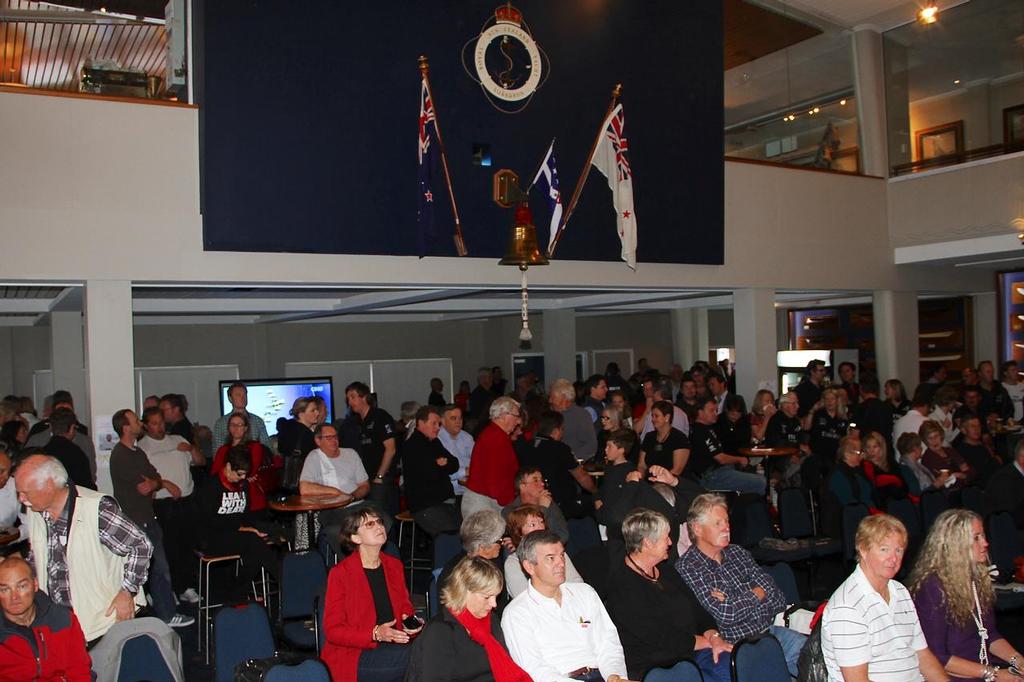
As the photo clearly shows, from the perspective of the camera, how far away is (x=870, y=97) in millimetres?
12742

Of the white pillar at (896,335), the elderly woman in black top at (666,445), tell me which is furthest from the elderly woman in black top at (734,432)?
the white pillar at (896,335)

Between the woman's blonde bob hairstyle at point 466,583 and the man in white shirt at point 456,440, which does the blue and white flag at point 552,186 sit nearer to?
the man in white shirt at point 456,440

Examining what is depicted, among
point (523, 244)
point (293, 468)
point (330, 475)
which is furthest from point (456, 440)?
point (523, 244)

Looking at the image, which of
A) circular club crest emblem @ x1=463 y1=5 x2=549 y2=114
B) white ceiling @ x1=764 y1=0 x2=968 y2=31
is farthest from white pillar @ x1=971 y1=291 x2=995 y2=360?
circular club crest emblem @ x1=463 y1=5 x2=549 y2=114

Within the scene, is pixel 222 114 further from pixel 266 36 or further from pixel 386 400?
pixel 386 400

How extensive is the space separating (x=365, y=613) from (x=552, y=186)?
5.61 metres

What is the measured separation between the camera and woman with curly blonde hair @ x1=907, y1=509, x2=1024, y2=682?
402cm

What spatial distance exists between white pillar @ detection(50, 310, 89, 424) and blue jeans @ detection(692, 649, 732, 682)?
9675 mm

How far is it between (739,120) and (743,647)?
35.7 feet

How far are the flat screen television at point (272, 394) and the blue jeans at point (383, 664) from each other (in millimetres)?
11190

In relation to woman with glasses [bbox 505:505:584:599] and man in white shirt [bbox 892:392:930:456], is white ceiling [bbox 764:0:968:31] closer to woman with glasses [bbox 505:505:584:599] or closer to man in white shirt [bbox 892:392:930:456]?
man in white shirt [bbox 892:392:930:456]

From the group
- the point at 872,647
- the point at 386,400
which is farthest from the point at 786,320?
the point at 872,647

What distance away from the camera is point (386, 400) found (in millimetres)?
18516

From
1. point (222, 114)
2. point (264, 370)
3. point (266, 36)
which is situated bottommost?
point (264, 370)
